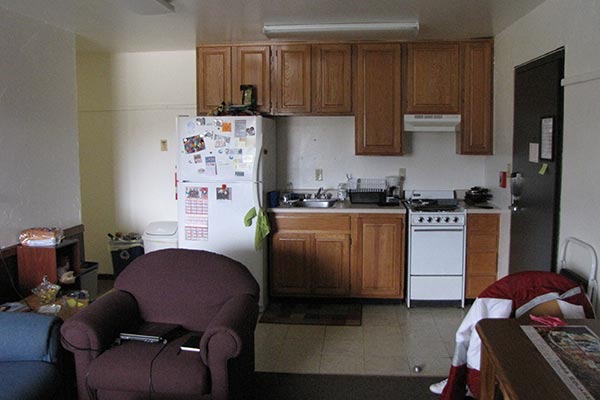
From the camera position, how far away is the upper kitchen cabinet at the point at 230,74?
495 centimetres

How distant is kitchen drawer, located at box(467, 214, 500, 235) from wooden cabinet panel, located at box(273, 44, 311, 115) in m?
1.77

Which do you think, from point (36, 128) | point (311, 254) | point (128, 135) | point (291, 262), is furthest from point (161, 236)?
point (36, 128)

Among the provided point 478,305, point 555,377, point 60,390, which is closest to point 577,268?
point 478,305

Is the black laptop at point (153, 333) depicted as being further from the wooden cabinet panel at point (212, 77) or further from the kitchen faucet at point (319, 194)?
the wooden cabinet panel at point (212, 77)

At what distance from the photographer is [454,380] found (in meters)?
2.72

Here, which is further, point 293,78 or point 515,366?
point 293,78

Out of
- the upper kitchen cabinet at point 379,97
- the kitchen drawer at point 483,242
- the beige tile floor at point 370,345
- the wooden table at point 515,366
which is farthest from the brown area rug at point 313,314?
the wooden table at point 515,366

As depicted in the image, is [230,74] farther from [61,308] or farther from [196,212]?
[61,308]

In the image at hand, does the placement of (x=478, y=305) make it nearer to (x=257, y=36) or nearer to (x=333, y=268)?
(x=333, y=268)

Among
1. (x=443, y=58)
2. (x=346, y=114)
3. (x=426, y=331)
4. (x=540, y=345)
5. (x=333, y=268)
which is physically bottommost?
(x=426, y=331)

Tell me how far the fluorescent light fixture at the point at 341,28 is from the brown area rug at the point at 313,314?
Answer: 93.9 inches

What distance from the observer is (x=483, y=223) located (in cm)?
468

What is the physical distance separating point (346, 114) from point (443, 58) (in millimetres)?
1001

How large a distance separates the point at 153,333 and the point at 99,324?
297 millimetres
